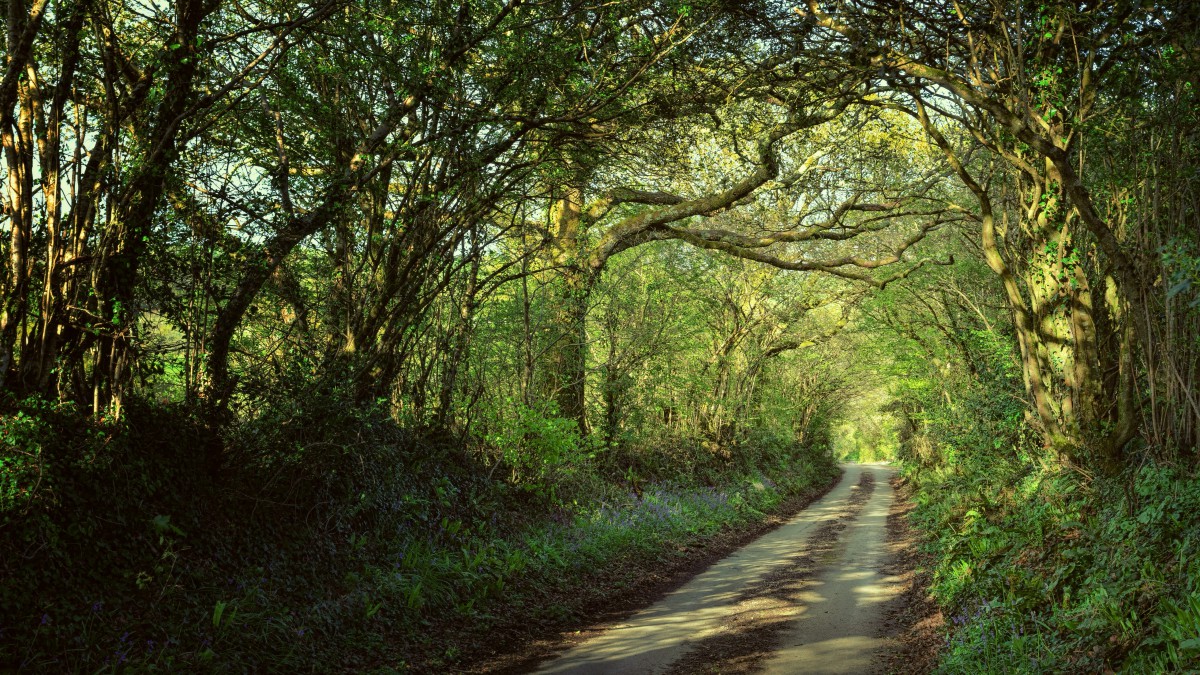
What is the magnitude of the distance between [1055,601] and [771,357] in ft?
58.9

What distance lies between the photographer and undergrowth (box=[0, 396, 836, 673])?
15.7 ft

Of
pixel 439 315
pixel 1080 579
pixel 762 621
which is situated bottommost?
pixel 762 621

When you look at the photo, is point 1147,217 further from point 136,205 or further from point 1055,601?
point 136,205

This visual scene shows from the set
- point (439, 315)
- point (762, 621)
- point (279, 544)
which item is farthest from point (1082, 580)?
point (439, 315)

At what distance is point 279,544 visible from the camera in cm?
682

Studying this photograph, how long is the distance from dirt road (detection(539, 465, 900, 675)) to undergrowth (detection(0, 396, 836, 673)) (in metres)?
1.12

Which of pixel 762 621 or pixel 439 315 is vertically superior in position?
pixel 439 315

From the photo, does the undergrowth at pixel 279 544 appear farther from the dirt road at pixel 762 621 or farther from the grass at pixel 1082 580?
the grass at pixel 1082 580

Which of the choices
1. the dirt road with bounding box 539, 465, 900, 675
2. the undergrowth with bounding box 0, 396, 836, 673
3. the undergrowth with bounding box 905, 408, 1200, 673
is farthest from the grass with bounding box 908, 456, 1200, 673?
the undergrowth with bounding box 0, 396, 836, 673

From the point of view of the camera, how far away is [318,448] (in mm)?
7320

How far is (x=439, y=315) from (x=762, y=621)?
564 cm

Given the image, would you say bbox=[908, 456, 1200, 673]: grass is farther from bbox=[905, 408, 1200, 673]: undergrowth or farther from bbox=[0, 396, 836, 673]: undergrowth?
bbox=[0, 396, 836, 673]: undergrowth

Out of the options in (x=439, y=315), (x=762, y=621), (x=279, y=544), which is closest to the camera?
(x=279, y=544)

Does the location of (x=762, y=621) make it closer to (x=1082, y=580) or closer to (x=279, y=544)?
(x=1082, y=580)
